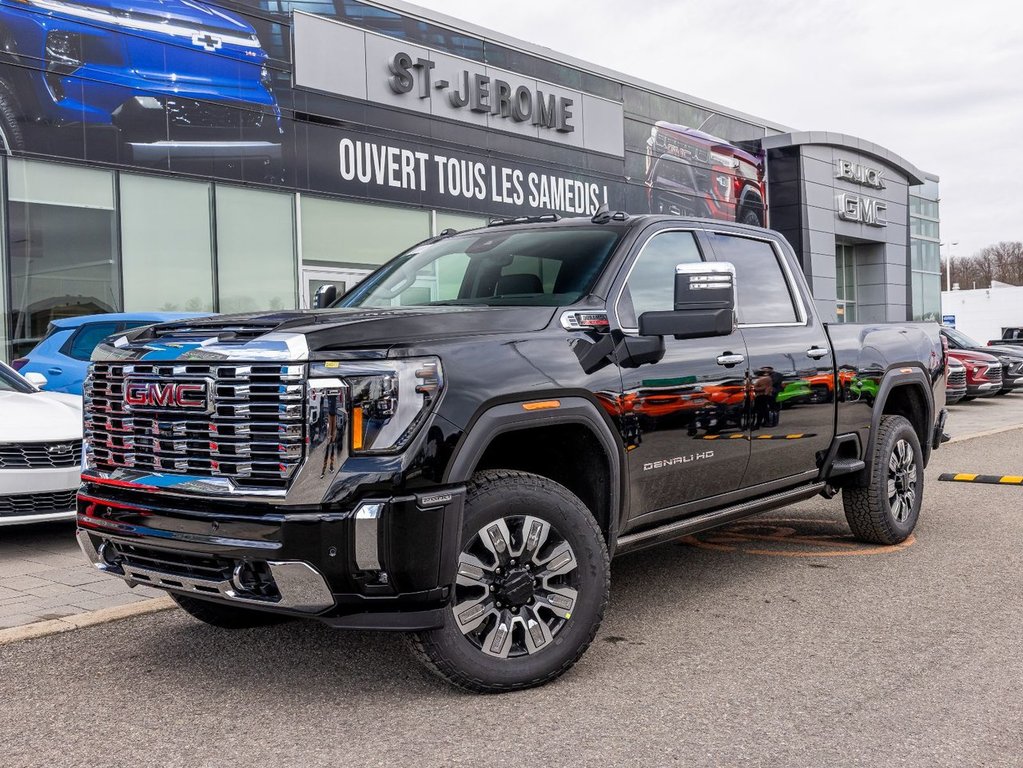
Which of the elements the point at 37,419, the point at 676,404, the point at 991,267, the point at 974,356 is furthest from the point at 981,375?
the point at 991,267

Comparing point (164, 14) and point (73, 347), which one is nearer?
point (73, 347)

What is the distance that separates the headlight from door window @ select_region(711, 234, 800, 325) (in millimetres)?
2351

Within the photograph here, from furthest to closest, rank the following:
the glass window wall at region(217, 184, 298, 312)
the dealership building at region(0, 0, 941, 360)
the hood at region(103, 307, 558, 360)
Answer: the glass window wall at region(217, 184, 298, 312), the dealership building at region(0, 0, 941, 360), the hood at region(103, 307, 558, 360)

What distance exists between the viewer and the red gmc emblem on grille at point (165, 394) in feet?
12.6

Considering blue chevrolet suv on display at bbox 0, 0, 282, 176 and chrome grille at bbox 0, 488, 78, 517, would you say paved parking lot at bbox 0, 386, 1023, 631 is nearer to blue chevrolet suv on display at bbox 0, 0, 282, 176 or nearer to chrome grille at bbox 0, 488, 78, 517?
chrome grille at bbox 0, 488, 78, 517

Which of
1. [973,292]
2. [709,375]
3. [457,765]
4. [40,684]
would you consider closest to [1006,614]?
[709,375]

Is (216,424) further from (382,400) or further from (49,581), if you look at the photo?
(49,581)

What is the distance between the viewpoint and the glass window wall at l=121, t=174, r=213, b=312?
54.0ft

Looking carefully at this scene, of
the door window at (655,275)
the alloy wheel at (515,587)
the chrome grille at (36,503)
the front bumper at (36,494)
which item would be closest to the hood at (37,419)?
the front bumper at (36,494)

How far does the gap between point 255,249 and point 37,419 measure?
37.3ft

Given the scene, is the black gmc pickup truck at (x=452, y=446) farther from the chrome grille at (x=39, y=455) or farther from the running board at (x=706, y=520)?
the chrome grille at (x=39, y=455)

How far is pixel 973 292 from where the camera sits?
81.3m

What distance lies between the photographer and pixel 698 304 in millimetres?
4516

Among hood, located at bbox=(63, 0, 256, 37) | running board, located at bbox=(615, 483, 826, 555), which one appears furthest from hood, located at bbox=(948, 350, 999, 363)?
running board, located at bbox=(615, 483, 826, 555)
